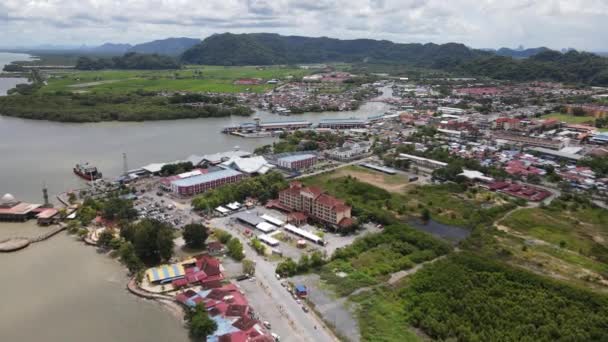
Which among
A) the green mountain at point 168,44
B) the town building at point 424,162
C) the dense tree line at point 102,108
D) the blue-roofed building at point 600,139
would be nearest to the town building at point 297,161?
the town building at point 424,162

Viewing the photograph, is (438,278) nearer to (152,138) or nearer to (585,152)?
(585,152)

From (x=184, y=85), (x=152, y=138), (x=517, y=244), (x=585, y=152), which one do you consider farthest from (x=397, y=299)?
(x=184, y=85)

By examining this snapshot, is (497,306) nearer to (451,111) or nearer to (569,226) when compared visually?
(569,226)

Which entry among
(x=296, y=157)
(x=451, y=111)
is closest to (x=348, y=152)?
(x=296, y=157)

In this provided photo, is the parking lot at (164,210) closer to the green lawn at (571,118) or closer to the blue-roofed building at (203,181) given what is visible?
the blue-roofed building at (203,181)

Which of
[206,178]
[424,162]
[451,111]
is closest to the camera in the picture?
[206,178]
